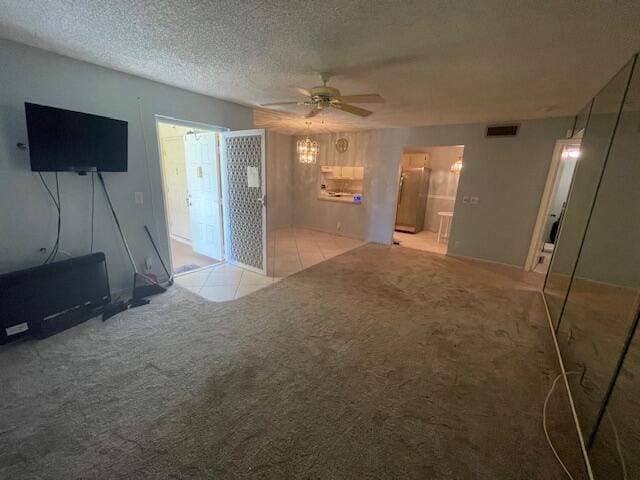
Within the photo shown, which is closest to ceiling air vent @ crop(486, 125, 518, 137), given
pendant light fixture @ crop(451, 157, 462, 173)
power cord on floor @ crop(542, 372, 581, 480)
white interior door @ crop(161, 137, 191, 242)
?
pendant light fixture @ crop(451, 157, 462, 173)

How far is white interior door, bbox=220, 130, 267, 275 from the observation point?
351 centimetres

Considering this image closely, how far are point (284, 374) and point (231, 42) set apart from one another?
2.59 meters

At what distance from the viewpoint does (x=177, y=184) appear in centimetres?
511

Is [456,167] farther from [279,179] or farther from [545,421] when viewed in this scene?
[545,421]

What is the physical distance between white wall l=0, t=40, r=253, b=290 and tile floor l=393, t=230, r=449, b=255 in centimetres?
465

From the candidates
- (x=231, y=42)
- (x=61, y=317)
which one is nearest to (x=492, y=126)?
(x=231, y=42)

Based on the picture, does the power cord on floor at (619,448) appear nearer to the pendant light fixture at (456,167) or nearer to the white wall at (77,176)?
the white wall at (77,176)

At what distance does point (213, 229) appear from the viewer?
4332 mm

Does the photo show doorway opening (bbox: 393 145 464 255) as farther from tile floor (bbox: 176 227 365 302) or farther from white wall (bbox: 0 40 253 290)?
white wall (bbox: 0 40 253 290)

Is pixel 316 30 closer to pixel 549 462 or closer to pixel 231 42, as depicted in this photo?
pixel 231 42

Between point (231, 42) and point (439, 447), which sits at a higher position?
point (231, 42)

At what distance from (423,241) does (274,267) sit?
381 centimetres

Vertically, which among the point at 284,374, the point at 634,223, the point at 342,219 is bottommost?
the point at 284,374

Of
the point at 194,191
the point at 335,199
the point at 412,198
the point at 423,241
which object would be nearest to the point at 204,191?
the point at 194,191
